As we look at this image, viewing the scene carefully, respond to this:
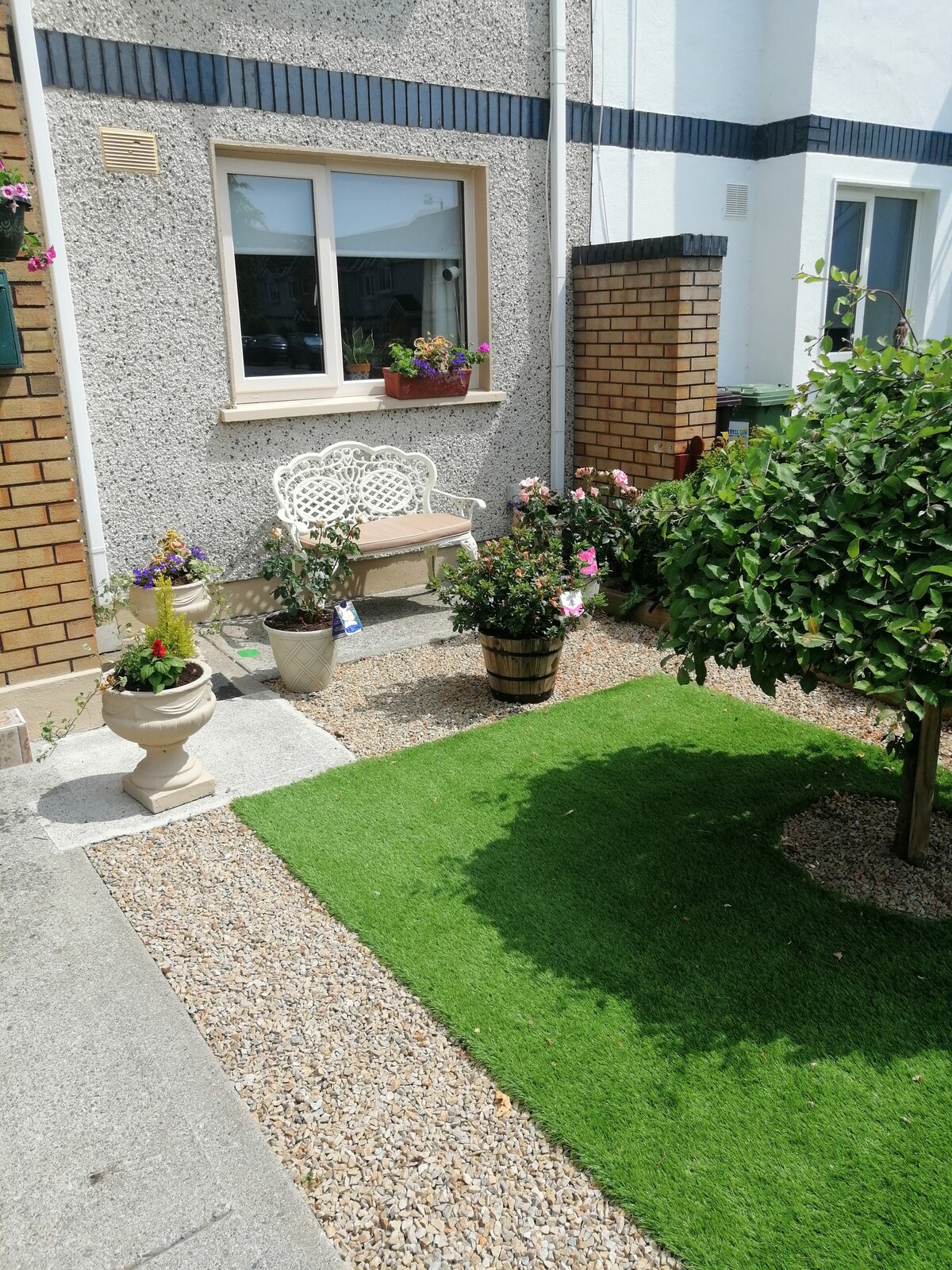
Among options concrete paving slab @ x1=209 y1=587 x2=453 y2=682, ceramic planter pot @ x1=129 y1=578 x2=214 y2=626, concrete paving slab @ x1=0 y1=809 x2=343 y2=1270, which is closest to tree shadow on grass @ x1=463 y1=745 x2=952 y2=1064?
concrete paving slab @ x1=0 y1=809 x2=343 y2=1270

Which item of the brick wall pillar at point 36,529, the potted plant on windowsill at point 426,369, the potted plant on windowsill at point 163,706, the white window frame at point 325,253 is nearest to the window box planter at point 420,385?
the potted plant on windowsill at point 426,369

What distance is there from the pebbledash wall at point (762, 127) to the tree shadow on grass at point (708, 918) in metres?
5.17

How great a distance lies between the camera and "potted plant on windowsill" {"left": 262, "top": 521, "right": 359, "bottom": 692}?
5266mm

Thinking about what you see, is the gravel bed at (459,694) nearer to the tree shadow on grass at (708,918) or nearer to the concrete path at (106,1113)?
the tree shadow on grass at (708,918)

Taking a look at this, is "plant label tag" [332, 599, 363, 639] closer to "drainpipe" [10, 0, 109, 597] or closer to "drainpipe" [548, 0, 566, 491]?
"drainpipe" [10, 0, 109, 597]

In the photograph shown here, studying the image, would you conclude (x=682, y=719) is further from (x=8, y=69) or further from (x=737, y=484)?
(x=8, y=69)

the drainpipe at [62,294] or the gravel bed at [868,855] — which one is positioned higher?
the drainpipe at [62,294]

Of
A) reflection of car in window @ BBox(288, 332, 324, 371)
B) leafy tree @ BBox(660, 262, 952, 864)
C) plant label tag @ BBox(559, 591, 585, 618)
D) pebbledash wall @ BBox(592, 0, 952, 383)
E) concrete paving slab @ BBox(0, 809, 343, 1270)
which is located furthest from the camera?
pebbledash wall @ BBox(592, 0, 952, 383)

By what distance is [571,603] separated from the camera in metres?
5.05

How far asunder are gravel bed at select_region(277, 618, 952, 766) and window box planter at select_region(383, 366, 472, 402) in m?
1.88

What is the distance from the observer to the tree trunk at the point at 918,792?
345 cm

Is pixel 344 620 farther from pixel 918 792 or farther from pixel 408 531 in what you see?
pixel 918 792

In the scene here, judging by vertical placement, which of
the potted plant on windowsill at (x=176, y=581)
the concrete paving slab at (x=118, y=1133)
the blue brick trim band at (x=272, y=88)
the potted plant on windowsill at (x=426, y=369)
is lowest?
the concrete paving slab at (x=118, y=1133)

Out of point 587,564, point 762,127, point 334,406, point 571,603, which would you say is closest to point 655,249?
point 334,406
